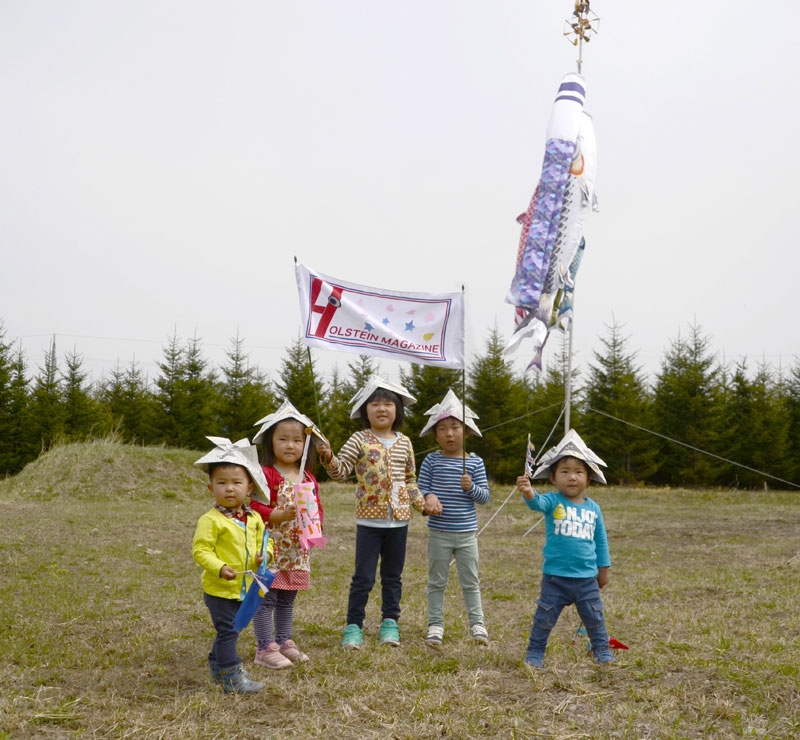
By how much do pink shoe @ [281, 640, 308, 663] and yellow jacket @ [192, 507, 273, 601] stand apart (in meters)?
0.82

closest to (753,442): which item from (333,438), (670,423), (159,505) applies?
(670,423)

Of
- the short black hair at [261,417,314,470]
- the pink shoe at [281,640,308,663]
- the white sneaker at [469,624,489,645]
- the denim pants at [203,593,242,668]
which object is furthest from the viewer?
the white sneaker at [469,624,489,645]

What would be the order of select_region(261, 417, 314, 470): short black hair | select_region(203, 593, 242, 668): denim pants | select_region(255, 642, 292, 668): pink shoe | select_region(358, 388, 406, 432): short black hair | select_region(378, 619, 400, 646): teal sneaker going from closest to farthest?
select_region(203, 593, 242, 668): denim pants → select_region(255, 642, 292, 668): pink shoe → select_region(261, 417, 314, 470): short black hair → select_region(378, 619, 400, 646): teal sneaker → select_region(358, 388, 406, 432): short black hair

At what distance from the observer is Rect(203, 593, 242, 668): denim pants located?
13.5 ft

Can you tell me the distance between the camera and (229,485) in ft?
14.0

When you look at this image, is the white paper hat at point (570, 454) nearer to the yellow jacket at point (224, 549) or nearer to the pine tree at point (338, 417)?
the yellow jacket at point (224, 549)

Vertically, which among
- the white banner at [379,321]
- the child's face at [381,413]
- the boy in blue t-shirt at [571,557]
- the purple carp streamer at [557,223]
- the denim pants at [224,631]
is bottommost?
the denim pants at [224,631]

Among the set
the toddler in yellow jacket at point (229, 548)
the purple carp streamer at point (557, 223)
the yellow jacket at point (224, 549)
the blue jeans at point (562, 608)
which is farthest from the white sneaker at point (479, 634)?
the purple carp streamer at point (557, 223)

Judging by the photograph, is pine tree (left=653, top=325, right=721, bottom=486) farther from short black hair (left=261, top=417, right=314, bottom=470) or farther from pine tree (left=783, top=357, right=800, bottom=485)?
short black hair (left=261, top=417, right=314, bottom=470)

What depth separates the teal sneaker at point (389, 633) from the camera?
16.9ft

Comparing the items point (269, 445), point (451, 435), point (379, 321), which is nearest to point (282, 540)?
point (269, 445)

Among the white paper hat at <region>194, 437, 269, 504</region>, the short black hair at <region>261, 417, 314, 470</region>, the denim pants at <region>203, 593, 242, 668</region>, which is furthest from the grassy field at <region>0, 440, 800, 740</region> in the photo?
the short black hair at <region>261, 417, 314, 470</region>

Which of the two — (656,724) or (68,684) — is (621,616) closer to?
(656,724)

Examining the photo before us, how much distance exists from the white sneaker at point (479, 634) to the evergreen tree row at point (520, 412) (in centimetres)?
1979
